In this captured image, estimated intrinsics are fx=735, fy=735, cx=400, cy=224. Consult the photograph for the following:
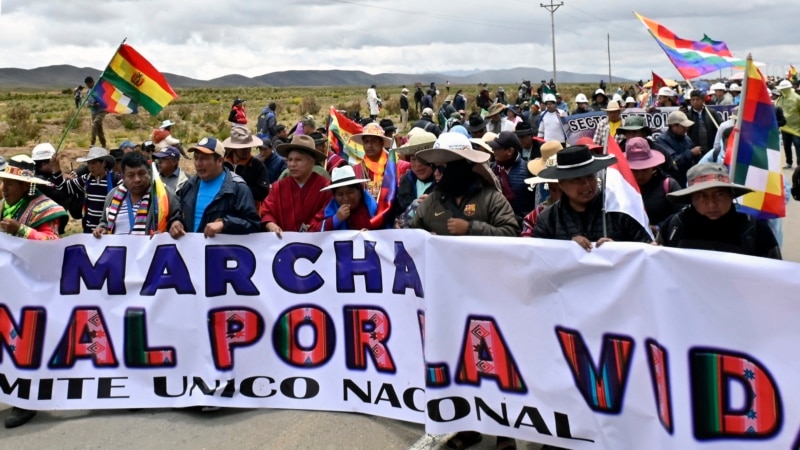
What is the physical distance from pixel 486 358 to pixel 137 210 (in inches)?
115

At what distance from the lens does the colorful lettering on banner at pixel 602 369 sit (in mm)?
3691

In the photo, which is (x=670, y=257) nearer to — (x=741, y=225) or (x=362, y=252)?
(x=741, y=225)

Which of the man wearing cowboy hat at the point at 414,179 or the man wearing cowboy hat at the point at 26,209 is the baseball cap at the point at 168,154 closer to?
the man wearing cowboy hat at the point at 26,209

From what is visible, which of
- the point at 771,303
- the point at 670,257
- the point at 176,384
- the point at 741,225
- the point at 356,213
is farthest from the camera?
the point at 356,213

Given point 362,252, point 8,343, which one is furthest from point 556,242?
point 8,343

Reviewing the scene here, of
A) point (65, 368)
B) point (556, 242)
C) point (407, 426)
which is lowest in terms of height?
point (407, 426)

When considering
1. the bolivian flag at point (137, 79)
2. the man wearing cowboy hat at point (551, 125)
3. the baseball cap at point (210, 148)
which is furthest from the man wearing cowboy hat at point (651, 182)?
the man wearing cowboy hat at point (551, 125)

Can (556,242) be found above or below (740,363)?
above

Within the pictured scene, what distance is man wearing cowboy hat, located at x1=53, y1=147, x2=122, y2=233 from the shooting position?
279 inches

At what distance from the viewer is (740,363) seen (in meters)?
3.38

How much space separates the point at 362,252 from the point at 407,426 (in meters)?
1.14

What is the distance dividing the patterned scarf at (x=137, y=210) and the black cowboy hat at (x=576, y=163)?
2.97m

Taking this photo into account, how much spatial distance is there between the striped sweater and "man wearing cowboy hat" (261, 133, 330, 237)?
89.9 inches

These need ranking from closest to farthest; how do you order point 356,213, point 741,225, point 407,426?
1. point 741,225
2. point 407,426
3. point 356,213
